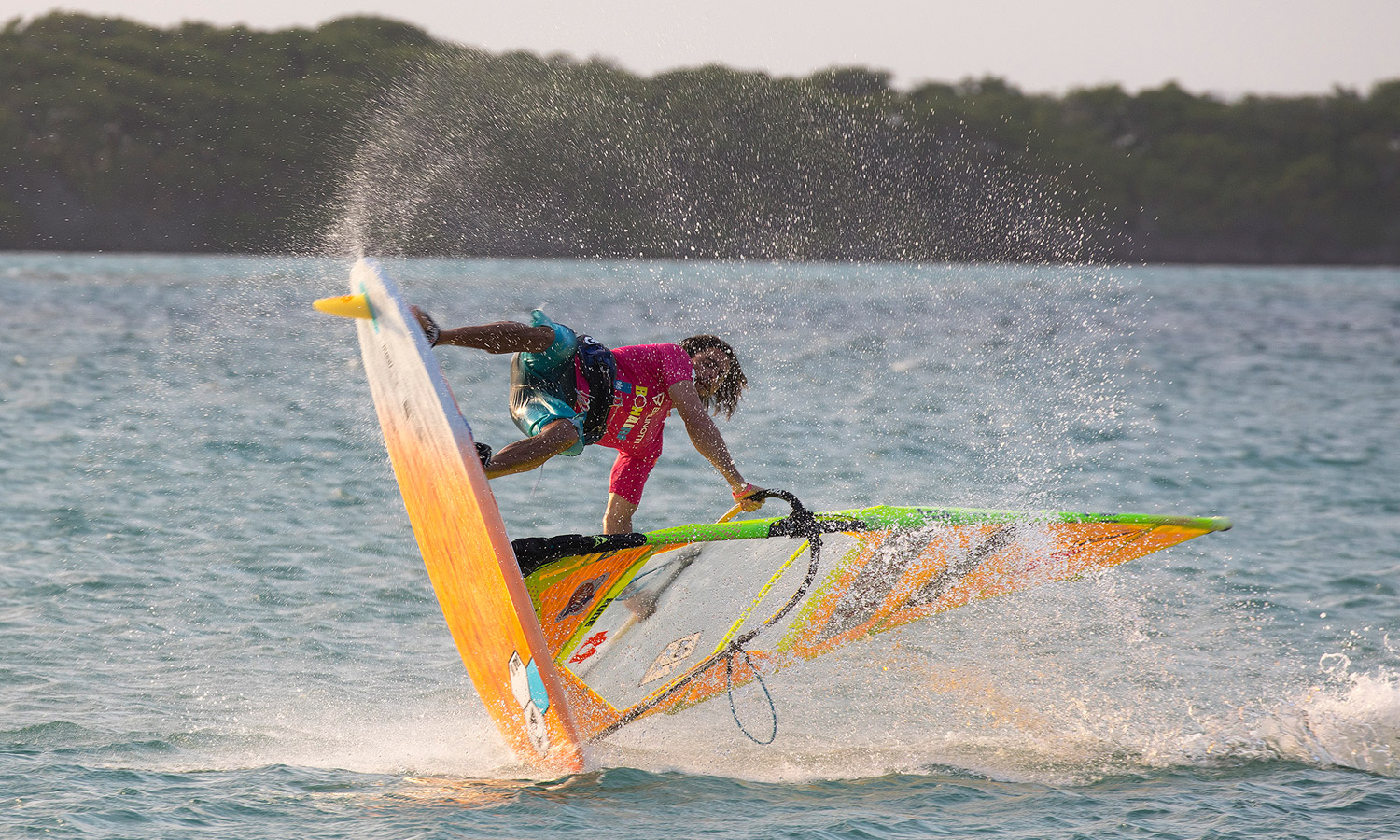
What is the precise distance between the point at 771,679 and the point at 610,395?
209 centimetres

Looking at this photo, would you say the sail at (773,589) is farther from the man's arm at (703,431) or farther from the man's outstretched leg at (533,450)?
the man's outstretched leg at (533,450)

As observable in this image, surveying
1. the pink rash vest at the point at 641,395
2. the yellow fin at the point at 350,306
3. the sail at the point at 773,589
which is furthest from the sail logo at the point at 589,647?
the yellow fin at the point at 350,306

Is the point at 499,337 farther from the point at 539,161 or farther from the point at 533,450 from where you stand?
the point at 539,161

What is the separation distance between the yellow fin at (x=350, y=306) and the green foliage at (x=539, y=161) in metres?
32.3

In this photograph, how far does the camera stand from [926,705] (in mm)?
7105

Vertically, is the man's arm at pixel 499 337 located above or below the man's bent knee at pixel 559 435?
above

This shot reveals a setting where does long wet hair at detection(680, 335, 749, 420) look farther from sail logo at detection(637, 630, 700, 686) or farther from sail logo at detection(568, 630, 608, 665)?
sail logo at detection(568, 630, 608, 665)

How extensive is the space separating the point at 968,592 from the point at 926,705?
0.66 meters

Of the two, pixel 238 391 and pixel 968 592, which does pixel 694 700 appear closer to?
pixel 968 592

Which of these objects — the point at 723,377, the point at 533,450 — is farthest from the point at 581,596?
the point at 723,377

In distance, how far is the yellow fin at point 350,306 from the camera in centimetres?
625

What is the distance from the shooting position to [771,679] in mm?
7547

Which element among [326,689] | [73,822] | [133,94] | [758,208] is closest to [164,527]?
[326,689]

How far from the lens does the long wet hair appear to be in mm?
6902
